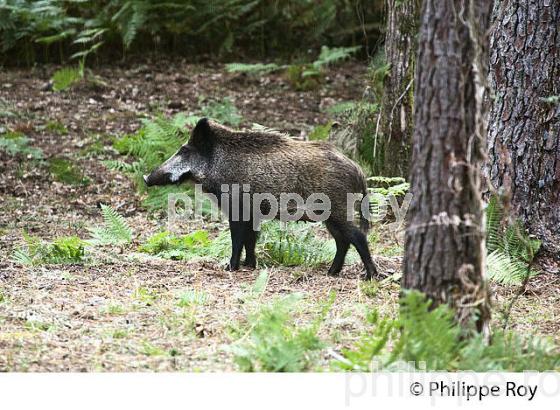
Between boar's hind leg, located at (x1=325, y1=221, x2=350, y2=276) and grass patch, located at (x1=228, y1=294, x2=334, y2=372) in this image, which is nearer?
grass patch, located at (x1=228, y1=294, x2=334, y2=372)

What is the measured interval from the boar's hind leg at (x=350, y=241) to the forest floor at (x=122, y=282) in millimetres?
172

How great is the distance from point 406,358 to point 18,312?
288 centimetres

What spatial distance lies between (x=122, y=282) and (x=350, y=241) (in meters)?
2.04

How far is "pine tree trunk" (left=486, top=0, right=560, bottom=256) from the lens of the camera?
6922mm

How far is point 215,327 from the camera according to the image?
536 centimetres

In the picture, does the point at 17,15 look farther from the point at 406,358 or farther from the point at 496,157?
the point at 406,358

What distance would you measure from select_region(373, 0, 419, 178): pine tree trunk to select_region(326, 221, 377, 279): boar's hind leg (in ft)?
6.68

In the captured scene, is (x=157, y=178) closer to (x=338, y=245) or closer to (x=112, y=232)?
(x=112, y=232)

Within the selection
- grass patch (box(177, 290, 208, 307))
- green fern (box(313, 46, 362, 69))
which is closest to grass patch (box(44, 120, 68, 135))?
green fern (box(313, 46, 362, 69))

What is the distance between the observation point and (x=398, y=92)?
8961 mm

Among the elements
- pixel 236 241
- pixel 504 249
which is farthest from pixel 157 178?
pixel 504 249

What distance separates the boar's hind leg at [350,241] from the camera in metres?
7.00

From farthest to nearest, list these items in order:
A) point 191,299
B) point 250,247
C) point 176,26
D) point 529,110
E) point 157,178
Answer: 1. point 176,26
2. point 157,178
3. point 250,247
4. point 529,110
5. point 191,299

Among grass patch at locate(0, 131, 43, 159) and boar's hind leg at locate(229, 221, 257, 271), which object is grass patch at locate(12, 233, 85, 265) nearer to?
→ boar's hind leg at locate(229, 221, 257, 271)
